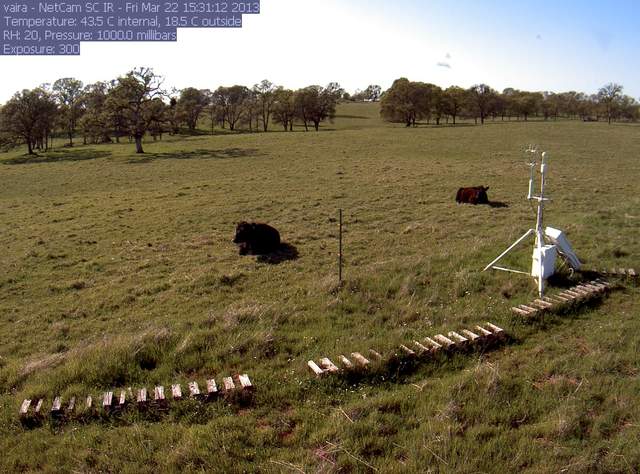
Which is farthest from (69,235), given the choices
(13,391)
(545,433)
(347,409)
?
(545,433)

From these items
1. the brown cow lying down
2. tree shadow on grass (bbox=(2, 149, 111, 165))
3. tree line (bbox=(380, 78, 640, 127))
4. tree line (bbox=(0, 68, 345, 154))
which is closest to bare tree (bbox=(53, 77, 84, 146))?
tree line (bbox=(0, 68, 345, 154))

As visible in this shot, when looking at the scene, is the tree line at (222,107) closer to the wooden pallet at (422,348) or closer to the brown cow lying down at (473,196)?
the brown cow lying down at (473,196)

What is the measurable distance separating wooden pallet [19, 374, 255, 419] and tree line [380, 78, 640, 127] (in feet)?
263

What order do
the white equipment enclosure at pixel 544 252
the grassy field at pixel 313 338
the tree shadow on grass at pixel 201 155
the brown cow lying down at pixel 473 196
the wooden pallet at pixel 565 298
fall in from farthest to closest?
the tree shadow on grass at pixel 201 155 < the brown cow lying down at pixel 473 196 < the white equipment enclosure at pixel 544 252 < the wooden pallet at pixel 565 298 < the grassy field at pixel 313 338

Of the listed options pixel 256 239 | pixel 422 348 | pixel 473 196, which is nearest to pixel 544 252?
pixel 422 348

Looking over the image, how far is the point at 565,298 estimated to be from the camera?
8.27m

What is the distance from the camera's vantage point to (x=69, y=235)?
17.3 metres

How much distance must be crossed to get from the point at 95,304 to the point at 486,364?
822 centimetres

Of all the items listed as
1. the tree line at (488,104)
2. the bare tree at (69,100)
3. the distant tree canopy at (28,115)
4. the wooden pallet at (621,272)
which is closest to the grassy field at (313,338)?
the wooden pallet at (621,272)

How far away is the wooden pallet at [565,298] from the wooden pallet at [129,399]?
15.7 feet

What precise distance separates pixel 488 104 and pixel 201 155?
2865 inches

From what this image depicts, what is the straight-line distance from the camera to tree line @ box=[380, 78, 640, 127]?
81500 millimetres

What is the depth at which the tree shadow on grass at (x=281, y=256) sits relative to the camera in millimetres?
12836

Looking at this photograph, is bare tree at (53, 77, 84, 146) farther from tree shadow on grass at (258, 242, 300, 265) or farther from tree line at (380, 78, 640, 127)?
tree shadow on grass at (258, 242, 300, 265)
